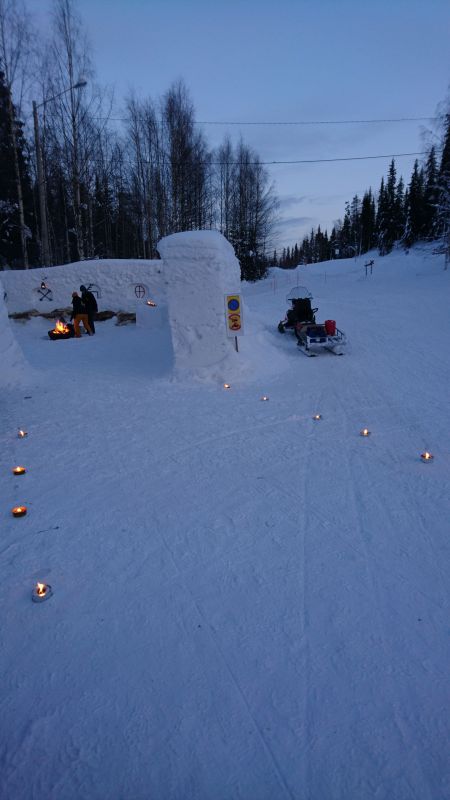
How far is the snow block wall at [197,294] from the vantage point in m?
7.67

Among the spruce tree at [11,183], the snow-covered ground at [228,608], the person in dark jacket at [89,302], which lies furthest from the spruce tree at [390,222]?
the snow-covered ground at [228,608]

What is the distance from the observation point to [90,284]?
14.6 meters

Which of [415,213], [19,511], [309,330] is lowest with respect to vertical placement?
[19,511]

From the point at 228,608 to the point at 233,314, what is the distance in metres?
6.08

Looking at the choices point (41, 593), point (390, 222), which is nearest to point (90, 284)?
point (41, 593)

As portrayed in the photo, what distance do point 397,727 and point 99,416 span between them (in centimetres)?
526

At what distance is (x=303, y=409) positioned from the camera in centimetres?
621

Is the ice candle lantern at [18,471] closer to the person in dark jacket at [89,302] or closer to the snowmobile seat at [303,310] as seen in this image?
the snowmobile seat at [303,310]

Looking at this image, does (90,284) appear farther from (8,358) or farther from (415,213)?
(415,213)

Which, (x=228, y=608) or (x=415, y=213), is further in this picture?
(x=415, y=213)

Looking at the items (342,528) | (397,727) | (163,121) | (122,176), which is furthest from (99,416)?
(122,176)

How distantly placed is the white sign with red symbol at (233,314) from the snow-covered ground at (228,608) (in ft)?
8.09

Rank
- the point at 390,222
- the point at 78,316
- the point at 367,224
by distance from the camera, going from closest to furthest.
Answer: the point at 78,316 < the point at 390,222 < the point at 367,224

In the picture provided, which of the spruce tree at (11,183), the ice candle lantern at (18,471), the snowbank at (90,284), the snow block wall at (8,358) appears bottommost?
the ice candle lantern at (18,471)
